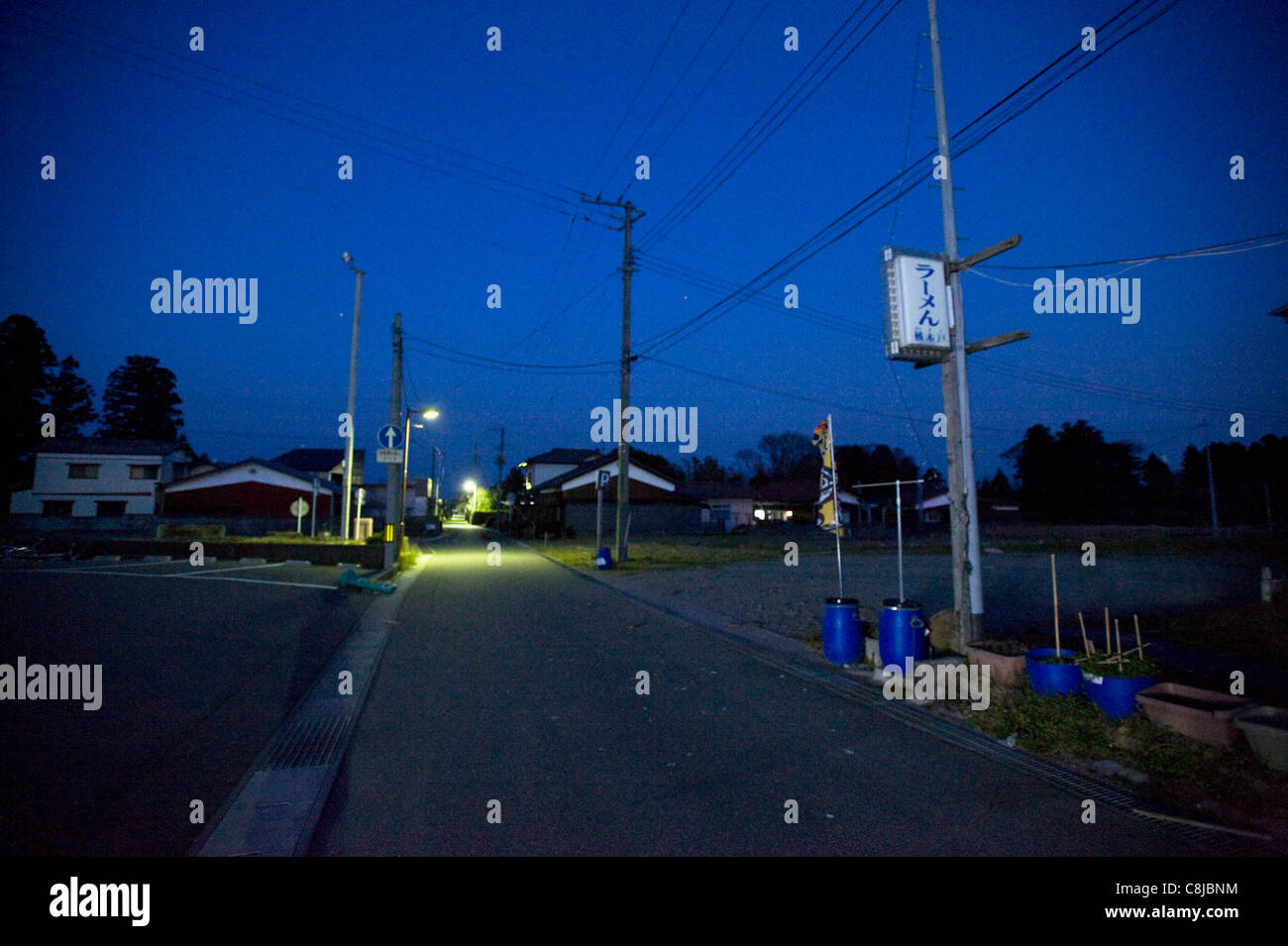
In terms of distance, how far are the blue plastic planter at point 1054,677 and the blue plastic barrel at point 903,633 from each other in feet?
3.72

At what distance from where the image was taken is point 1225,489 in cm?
5584

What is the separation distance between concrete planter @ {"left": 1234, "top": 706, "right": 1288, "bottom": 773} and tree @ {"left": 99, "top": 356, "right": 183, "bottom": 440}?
76702 millimetres

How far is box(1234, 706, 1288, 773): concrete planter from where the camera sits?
443 cm

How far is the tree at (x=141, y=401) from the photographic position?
6234cm

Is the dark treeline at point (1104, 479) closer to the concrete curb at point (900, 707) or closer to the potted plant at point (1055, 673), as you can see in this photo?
the concrete curb at point (900, 707)

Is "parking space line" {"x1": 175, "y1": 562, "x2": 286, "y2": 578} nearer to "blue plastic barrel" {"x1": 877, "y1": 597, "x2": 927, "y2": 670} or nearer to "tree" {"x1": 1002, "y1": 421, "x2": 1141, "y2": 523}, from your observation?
"blue plastic barrel" {"x1": 877, "y1": 597, "x2": 927, "y2": 670}

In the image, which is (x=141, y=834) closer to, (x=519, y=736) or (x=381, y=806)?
(x=381, y=806)

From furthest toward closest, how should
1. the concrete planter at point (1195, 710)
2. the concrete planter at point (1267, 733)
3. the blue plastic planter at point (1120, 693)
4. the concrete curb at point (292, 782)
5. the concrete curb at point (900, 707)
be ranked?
the blue plastic planter at point (1120, 693) → the concrete planter at point (1195, 710) → the concrete planter at point (1267, 733) → the concrete curb at point (900, 707) → the concrete curb at point (292, 782)

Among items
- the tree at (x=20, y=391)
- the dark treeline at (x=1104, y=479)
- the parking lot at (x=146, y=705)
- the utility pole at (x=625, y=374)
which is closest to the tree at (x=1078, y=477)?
the dark treeline at (x=1104, y=479)

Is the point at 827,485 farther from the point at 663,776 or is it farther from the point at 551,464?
the point at 551,464

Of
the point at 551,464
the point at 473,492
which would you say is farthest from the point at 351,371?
the point at 473,492

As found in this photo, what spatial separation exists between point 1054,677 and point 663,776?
13.0 ft

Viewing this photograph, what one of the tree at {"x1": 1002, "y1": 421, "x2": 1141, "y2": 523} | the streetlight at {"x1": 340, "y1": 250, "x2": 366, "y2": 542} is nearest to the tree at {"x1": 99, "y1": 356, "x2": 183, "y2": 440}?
the streetlight at {"x1": 340, "y1": 250, "x2": 366, "y2": 542}
